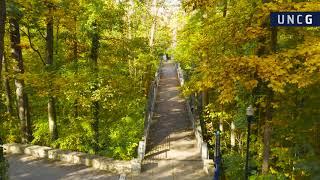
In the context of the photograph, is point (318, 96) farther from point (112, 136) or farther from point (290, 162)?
point (112, 136)

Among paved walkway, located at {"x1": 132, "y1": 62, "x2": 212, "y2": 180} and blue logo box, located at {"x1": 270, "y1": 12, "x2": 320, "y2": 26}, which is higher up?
blue logo box, located at {"x1": 270, "y1": 12, "x2": 320, "y2": 26}

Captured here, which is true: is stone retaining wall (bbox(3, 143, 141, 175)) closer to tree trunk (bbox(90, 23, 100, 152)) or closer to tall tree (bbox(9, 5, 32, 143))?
tall tree (bbox(9, 5, 32, 143))

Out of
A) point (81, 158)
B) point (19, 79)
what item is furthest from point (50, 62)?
point (81, 158)

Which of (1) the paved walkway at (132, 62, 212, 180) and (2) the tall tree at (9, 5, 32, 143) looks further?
(2) the tall tree at (9, 5, 32, 143)

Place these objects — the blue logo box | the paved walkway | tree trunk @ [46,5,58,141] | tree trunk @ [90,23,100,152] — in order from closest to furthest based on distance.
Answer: the blue logo box → the paved walkway → tree trunk @ [46,5,58,141] → tree trunk @ [90,23,100,152]

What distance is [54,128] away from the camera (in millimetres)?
21219

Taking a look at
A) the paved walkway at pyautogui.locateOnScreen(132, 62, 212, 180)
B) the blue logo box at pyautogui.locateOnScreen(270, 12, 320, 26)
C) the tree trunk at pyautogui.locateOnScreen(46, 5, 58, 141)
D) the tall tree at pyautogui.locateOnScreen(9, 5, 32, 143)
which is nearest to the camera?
the blue logo box at pyautogui.locateOnScreen(270, 12, 320, 26)

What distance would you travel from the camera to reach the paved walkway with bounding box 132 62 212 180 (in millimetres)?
16969

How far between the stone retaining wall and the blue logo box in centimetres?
1073

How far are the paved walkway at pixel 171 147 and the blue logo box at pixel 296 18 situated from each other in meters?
10.1

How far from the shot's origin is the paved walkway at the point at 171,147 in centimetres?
1697

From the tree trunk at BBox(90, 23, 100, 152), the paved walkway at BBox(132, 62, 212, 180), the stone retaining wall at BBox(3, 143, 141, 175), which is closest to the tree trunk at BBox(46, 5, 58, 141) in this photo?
the stone retaining wall at BBox(3, 143, 141, 175)

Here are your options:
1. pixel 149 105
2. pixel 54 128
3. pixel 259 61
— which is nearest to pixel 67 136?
pixel 54 128

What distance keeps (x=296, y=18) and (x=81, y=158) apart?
42.3 feet
